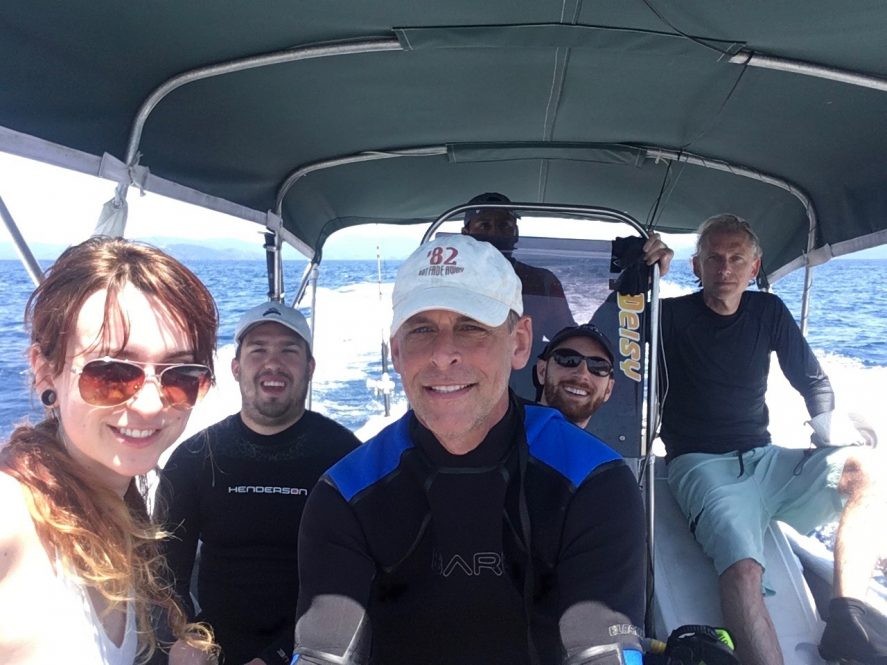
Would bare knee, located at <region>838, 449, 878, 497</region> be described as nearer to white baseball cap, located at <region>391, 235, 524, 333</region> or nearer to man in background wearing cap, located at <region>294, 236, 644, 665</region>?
man in background wearing cap, located at <region>294, 236, 644, 665</region>

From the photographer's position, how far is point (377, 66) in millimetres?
2773

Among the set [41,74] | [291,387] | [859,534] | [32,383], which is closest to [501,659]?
[32,383]

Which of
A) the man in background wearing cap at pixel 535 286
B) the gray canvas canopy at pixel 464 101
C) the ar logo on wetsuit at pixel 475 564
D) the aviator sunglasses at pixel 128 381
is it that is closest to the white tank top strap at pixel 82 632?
the aviator sunglasses at pixel 128 381

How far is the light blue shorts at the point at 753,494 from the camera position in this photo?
289cm

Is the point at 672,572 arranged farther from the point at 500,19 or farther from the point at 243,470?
the point at 500,19

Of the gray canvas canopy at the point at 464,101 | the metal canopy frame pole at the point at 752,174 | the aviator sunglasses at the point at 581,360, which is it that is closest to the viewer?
the gray canvas canopy at the point at 464,101

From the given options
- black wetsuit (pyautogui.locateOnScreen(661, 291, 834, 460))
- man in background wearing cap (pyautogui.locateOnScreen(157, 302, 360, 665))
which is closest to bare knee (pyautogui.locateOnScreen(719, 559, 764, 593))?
black wetsuit (pyautogui.locateOnScreen(661, 291, 834, 460))

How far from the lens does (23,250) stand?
2225 mm

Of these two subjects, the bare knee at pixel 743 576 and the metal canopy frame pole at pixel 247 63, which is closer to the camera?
the metal canopy frame pole at pixel 247 63

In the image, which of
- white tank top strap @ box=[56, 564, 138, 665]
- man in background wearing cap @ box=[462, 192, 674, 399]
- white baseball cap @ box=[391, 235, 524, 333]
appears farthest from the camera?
man in background wearing cap @ box=[462, 192, 674, 399]

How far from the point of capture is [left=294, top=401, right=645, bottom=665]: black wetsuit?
1.62 metres

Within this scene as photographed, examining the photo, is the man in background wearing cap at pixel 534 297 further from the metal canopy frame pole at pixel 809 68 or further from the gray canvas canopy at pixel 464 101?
the metal canopy frame pole at pixel 809 68

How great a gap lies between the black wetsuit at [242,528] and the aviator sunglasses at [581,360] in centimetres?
99

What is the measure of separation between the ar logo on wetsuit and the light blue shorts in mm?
1499
